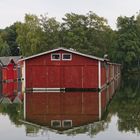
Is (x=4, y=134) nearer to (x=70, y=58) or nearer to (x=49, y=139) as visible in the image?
(x=49, y=139)

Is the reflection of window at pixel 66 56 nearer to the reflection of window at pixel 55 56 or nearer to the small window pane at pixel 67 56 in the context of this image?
the small window pane at pixel 67 56

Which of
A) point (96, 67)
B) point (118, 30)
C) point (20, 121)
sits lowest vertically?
point (20, 121)

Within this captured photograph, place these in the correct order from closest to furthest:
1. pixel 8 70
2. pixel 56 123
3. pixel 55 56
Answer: pixel 56 123 → pixel 55 56 → pixel 8 70

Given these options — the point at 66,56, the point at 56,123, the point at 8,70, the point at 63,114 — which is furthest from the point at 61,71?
the point at 8,70

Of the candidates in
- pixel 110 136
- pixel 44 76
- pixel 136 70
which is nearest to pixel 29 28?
pixel 136 70

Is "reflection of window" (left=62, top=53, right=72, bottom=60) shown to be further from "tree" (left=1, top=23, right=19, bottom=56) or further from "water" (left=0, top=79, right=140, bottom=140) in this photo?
"tree" (left=1, top=23, right=19, bottom=56)

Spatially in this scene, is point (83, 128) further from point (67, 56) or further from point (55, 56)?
point (55, 56)

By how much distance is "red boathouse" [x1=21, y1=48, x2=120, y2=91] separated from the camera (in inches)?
1593

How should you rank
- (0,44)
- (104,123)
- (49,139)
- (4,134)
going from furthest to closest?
(0,44)
(104,123)
(4,134)
(49,139)

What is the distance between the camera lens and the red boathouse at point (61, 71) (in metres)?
40.5

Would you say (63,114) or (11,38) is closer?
(63,114)

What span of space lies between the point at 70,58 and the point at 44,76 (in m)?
3.07

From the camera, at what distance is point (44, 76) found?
4112 cm

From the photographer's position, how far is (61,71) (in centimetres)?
4100
